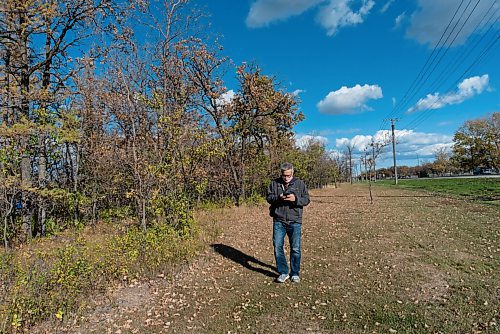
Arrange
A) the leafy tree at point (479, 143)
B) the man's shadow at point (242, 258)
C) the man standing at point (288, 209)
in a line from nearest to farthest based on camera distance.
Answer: the man standing at point (288, 209), the man's shadow at point (242, 258), the leafy tree at point (479, 143)

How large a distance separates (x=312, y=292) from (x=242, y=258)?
97.5 inches

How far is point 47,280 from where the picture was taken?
178 inches

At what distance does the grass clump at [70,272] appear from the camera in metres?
4.04

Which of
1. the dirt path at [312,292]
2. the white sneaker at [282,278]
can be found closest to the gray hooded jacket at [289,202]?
the white sneaker at [282,278]

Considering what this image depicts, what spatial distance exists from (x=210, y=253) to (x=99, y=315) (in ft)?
11.0

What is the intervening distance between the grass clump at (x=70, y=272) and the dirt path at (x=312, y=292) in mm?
316

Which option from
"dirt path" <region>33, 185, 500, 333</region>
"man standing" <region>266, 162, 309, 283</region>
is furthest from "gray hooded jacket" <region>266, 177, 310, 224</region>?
"dirt path" <region>33, 185, 500, 333</region>

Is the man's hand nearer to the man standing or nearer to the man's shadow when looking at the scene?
the man standing

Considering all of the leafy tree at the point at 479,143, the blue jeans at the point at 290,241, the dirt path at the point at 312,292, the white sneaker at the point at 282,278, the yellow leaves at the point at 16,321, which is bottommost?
the dirt path at the point at 312,292

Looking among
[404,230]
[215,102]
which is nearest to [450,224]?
[404,230]

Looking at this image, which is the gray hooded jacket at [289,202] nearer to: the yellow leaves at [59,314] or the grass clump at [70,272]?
the grass clump at [70,272]

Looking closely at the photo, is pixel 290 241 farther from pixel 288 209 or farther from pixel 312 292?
pixel 312 292

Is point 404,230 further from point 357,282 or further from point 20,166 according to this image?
point 20,166

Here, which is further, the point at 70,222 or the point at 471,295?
the point at 70,222
